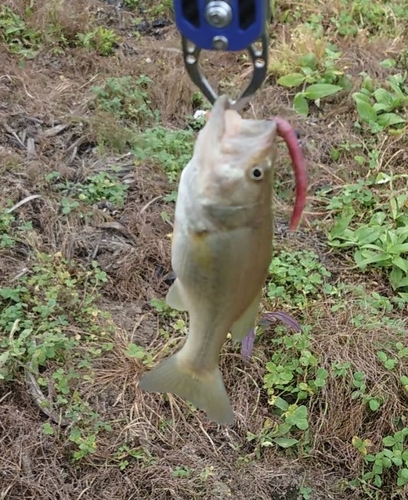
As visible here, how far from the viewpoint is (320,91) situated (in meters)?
4.82

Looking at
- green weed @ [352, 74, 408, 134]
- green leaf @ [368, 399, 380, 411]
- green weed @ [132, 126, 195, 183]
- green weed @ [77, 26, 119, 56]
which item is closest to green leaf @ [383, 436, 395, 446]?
green leaf @ [368, 399, 380, 411]

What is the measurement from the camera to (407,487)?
10.5ft

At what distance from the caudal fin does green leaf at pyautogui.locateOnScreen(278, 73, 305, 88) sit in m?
3.36

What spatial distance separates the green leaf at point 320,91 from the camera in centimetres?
480

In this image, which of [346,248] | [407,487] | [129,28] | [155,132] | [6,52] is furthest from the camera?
[129,28]

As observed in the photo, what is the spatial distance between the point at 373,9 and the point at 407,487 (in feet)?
12.0

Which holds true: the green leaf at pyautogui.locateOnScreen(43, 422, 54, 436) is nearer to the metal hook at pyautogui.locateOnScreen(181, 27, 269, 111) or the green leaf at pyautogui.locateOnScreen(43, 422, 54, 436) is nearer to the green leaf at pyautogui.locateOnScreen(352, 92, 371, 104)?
the metal hook at pyautogui.locateOnScreen(181, 27, 269, 111)

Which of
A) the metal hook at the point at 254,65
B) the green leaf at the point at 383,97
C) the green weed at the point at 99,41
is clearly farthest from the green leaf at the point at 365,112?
the metal hook at the point at 254,65

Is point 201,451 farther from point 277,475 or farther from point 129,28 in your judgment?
point 129,28

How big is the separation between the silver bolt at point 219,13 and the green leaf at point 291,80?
3527mm

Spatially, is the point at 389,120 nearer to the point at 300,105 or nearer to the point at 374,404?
the point at 300,105

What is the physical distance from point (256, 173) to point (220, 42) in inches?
10.4

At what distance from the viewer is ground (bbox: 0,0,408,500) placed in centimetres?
317

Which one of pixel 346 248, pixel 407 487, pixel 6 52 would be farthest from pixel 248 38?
pixel 6 52
